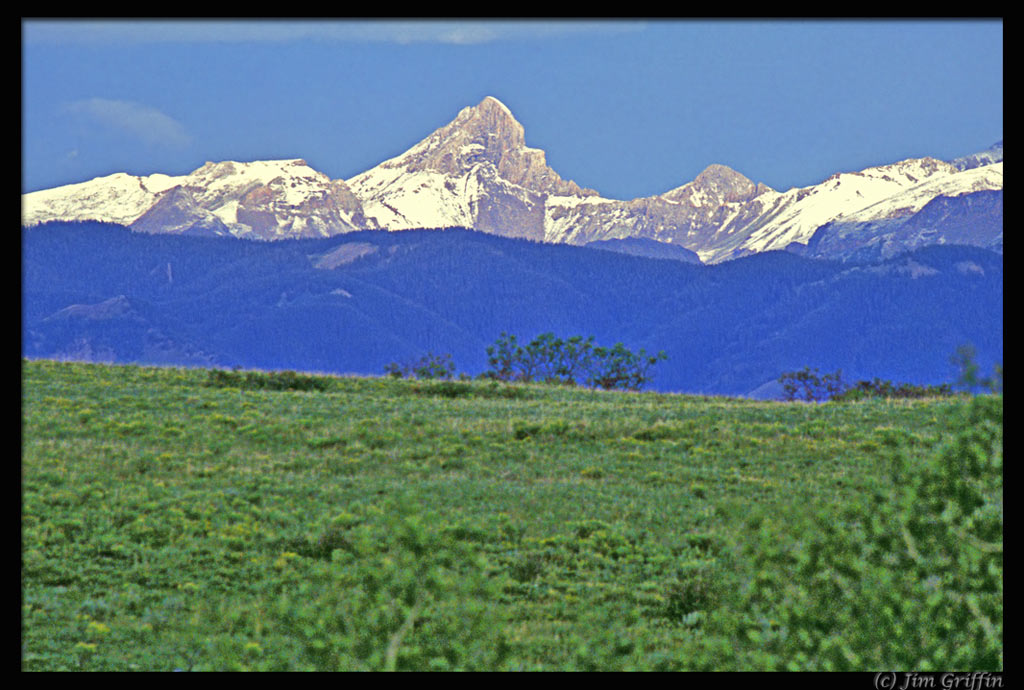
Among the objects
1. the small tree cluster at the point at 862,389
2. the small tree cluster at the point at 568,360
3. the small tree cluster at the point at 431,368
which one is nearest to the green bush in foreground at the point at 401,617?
the small tree cluster at the point at 862,389

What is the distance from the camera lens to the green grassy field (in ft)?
30.0

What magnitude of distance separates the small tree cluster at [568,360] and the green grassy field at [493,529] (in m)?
26.4

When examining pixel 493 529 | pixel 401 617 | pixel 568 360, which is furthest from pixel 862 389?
pixel 401 617

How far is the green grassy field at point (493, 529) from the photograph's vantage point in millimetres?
9156

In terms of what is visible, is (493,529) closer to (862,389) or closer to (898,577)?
(898,577)

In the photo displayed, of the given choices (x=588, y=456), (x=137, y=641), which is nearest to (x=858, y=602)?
(x=137, y=641)

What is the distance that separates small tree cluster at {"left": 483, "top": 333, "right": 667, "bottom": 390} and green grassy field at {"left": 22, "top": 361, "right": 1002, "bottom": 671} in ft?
86.8

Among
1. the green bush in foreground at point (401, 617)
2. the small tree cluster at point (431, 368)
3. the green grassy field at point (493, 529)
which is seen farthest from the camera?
the small tree cluster at point (431, 368)

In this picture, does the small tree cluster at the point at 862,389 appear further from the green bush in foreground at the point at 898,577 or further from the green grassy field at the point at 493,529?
the green bush in foreground at the point at 898,577
